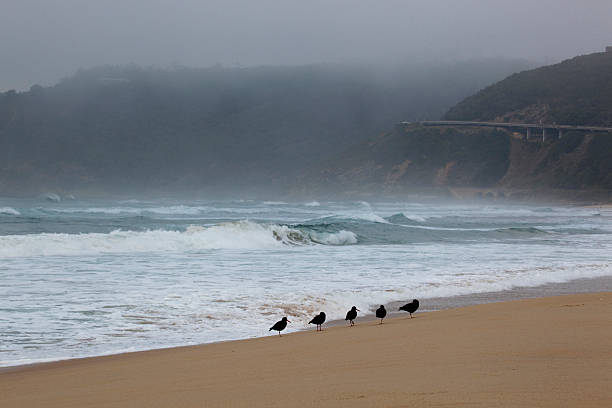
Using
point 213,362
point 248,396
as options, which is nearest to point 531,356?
point 248,396

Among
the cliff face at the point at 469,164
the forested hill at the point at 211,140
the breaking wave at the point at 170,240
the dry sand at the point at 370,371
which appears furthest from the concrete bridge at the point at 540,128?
the dry sand at the point at 370,371

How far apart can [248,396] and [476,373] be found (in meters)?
1.41

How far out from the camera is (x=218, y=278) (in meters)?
13.4

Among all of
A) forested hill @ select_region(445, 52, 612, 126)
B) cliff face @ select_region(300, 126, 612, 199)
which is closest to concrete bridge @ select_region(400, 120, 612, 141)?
cliff face @ select_region(300, 126, 612, 199)

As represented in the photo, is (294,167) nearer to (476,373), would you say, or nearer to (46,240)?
(46,240)

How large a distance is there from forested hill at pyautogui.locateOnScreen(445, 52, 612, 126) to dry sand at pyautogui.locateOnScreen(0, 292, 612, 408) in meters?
107

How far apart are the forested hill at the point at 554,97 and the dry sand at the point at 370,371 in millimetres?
106957

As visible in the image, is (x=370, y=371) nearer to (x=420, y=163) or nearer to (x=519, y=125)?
(x=420, y=163)

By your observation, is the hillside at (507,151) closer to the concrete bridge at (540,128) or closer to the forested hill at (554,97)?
the forested hill at (554,97)

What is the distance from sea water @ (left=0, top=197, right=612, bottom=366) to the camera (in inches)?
331

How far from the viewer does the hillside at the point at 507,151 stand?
313ft

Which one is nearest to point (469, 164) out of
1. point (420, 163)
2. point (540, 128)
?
point (420, 163)

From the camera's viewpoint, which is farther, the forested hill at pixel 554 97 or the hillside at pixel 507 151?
the forested hill at pixel 554 97

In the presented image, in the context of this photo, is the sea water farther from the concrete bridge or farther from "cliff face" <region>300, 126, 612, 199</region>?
the concrete bridge
